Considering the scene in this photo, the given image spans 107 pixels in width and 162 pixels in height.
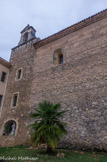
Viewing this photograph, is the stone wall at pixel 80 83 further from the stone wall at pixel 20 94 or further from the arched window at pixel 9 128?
the arched window at pixel 9 128

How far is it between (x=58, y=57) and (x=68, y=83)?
3.11m

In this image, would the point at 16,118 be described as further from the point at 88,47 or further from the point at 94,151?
the point at 88,47

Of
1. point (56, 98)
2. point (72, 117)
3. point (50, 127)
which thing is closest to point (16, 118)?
point (56, 98)

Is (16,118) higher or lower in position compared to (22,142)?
higher

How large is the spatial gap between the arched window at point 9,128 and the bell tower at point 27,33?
8528 millimetres

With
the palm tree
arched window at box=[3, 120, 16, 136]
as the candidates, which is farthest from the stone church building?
the palm tree

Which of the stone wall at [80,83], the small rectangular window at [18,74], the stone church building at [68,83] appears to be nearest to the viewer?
the stone wall at [80,83]

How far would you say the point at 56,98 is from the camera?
9406mm

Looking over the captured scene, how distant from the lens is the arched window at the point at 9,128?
1067 cm

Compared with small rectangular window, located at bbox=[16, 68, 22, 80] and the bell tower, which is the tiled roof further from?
small rectangular window, located at bbox=[16, 68, 22, 80]

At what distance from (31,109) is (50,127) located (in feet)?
15.9

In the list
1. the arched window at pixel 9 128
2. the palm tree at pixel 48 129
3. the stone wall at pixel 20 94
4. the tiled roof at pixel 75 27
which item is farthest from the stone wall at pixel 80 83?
the arched window at pixel 9 128

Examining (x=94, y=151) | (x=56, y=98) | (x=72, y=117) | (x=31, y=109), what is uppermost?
(x=56, y=98)

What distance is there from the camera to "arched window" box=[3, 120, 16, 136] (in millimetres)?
10666
